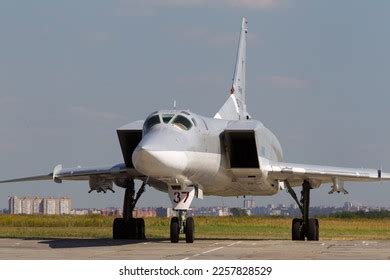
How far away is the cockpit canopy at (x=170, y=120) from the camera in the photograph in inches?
984

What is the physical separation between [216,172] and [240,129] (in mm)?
1330

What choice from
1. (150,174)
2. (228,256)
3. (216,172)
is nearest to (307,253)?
(228,256)

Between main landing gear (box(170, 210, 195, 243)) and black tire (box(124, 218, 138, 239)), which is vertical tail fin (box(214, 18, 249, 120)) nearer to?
black tire (box(124, 218, 138, 239))

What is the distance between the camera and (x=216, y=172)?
27344 mm

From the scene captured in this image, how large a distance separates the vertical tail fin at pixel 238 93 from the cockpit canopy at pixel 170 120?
7216mm

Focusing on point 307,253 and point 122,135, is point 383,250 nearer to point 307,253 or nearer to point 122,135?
point 307,253

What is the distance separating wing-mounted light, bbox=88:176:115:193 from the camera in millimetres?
30266

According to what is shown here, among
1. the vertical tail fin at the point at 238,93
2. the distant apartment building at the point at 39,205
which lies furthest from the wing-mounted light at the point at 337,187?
the distant apartment building at the point at 39,205

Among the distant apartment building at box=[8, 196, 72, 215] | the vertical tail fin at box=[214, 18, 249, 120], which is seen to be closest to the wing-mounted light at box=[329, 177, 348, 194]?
the vertical tail fin at box=[214, 18, 249, 120]

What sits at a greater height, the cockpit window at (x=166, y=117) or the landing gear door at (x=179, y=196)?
the cockpit window at (x=166, y=117)

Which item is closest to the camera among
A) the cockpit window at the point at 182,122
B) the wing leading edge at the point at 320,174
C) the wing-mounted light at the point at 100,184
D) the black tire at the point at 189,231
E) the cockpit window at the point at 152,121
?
the black tire at the point at 189,231

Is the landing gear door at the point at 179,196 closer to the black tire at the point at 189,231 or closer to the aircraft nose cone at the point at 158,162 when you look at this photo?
the black tire at the point at 189,231

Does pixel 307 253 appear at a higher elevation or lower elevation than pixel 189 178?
lower

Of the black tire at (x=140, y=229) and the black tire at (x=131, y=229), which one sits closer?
the black tire at (x=131, y=229)
